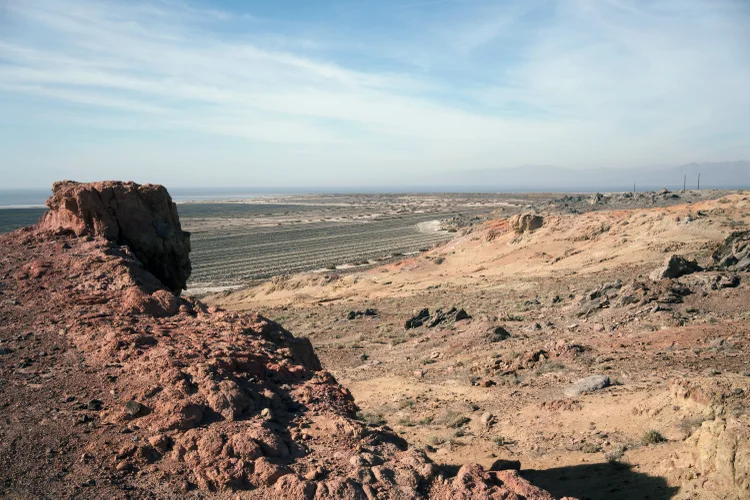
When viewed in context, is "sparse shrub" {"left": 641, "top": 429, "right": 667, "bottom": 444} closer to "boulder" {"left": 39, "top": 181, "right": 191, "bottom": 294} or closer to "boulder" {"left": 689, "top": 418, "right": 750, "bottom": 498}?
"boulder" {"left": 689, "top": 418, "right": 750, "bottom": 498}

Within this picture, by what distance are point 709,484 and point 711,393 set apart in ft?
10.00

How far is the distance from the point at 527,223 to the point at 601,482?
3441 cm

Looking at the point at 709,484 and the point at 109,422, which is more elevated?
the point at 109,422

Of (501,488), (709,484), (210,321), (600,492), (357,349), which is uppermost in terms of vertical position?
(210,321)

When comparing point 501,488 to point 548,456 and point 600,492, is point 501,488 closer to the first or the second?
point 600,492

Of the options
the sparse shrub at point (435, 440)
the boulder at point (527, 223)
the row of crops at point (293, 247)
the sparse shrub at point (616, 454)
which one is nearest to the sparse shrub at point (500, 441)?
the sparse shrub at point (435, 440)

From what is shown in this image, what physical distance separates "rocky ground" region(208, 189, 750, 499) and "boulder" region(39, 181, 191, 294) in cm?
631

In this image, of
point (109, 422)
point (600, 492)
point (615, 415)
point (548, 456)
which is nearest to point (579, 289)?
point (615, 415)

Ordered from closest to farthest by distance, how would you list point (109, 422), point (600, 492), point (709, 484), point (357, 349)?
point (109, 422), point (709, 484), point (600, 492), point (357, 349)

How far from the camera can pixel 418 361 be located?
57.6 feet

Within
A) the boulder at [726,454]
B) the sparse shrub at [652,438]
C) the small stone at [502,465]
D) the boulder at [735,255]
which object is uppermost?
the boulder at [735,255]

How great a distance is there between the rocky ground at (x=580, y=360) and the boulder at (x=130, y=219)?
6.31m

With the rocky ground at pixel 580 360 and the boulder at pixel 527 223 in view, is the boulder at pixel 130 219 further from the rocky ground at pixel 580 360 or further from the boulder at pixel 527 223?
the boulder at pixel 527 223

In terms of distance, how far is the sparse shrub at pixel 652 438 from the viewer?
367 inches
